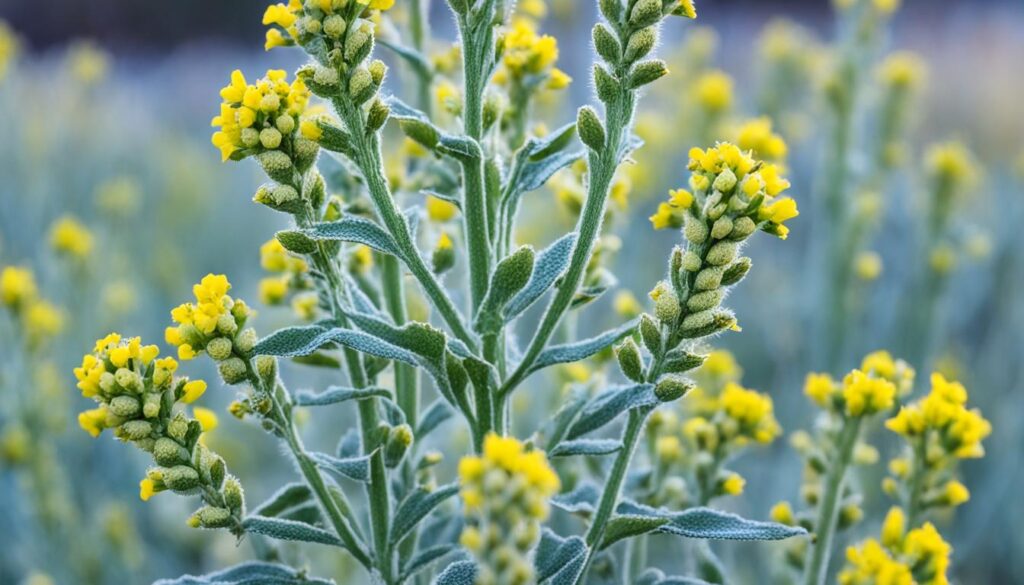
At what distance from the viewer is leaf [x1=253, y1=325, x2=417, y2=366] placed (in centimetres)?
118

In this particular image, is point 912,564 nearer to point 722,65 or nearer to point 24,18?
point 722,65

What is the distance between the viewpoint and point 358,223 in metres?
1.21

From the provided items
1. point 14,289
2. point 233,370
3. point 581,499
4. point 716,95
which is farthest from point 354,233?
point 716,95

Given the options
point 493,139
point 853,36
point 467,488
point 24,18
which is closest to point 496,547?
point 467,488

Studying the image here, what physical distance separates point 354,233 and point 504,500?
421 mm

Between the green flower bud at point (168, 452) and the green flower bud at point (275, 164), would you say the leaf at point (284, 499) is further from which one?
the green flower bud at point (275, 164)

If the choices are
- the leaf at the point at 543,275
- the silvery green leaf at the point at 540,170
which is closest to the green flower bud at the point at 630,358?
the leaf at the point at 543,275

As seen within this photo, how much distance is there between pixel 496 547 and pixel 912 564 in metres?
0.75

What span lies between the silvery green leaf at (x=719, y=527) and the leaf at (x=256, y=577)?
18.5 inches

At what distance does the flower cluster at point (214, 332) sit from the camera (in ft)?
3.97

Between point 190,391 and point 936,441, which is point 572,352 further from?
point 936,441

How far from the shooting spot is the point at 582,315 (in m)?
4.23

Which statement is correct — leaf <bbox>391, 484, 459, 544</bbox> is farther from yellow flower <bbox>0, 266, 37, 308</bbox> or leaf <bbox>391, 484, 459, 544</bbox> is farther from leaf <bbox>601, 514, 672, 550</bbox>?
yellow flower <bbox>0, 266, 37, 308</bbox>

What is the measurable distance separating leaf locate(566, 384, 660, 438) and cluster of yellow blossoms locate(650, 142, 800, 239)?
23 cm
